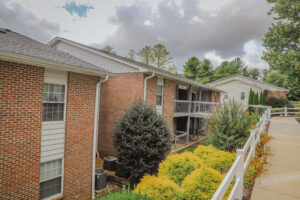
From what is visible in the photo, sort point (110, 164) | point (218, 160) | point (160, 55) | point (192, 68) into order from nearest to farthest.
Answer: point (218, 160), point (110, 164), point (160, 55), point (192, 68)

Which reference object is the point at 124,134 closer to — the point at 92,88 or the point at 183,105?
the point at 92,88

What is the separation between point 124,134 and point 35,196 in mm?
4197

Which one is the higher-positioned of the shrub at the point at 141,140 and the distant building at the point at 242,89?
the distant building at the point at 242,89

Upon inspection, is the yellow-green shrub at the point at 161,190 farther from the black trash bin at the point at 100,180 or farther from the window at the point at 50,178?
the black trash bin at the point at 100,180

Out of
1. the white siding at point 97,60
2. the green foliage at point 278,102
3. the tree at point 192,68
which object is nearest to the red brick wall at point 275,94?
the green foliage at point 278,102

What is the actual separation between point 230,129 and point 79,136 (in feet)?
22.2

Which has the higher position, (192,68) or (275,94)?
(192,68)

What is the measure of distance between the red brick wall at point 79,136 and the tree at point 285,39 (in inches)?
630

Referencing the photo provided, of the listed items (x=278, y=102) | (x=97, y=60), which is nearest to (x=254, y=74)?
(x=278, y=102)

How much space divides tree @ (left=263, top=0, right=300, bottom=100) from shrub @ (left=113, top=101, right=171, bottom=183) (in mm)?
13140

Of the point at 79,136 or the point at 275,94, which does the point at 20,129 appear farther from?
the point at 275,94

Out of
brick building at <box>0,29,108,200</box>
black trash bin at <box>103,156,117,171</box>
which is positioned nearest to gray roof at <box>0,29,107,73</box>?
brick building at <box>0,29,108,200</box>

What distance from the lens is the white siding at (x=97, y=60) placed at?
38.2ft

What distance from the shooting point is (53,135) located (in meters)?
6.70
